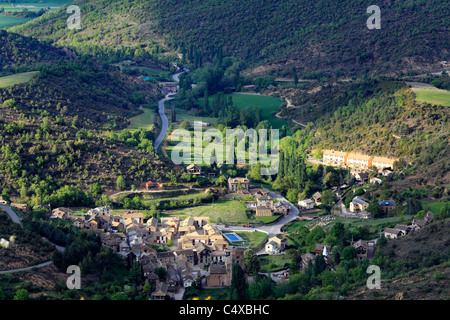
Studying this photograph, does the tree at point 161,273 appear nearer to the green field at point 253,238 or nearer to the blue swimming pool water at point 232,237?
the green field at point 253,238

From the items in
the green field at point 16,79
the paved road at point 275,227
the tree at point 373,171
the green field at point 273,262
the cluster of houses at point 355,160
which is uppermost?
the green field at point 16,79

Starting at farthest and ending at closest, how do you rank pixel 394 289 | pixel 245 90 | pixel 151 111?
pixel 245 90, pixel 151 111, pixel 394 289

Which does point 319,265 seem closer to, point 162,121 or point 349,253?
point 349,253

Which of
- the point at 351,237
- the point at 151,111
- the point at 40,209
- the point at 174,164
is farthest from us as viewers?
the point at 151,111

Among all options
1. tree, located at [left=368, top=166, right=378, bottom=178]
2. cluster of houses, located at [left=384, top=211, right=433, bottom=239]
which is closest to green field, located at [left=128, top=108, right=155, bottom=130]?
tree, located at [left=368, top=166, right=378, bottom=178]

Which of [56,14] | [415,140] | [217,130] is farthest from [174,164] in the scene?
[56,14]

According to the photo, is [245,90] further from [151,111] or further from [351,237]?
[351,237]

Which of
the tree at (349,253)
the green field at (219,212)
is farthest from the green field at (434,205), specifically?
the green field at (219,212)
